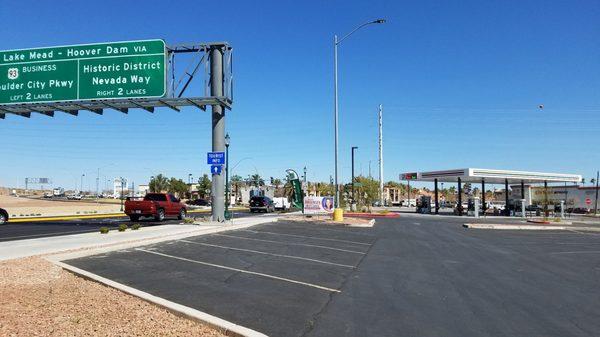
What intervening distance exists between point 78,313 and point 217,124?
20979mm

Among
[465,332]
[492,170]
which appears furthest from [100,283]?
[492,170]

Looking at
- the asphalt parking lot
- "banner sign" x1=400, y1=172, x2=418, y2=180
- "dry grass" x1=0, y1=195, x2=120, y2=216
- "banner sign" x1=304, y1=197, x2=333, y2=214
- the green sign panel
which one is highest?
the green sign panel

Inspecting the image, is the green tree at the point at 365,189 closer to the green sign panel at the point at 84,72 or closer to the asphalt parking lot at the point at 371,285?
the green sign panel at the point at 84,72

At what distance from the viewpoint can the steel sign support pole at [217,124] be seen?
2681 centimetres

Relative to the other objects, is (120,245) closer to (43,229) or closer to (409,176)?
(43,229)

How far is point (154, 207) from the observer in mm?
30969

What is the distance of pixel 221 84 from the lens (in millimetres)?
26906

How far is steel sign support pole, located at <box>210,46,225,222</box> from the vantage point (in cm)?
2681

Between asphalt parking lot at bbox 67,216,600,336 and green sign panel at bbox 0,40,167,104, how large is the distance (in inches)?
438

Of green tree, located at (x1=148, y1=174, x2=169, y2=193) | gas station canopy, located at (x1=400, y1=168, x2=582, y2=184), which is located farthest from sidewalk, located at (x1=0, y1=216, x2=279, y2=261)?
green tree, located at (x1=148, y1=174, x2=169, y2=193)

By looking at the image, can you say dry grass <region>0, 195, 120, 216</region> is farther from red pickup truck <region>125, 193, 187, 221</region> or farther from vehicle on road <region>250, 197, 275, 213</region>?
red pickup truck <region>125, 193, 187, 221</region>

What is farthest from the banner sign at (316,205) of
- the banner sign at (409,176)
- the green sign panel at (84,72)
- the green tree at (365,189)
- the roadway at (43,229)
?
the green tree at (365,189)

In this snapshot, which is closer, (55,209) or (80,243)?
(80,243)

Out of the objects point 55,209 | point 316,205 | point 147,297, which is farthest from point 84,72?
point 55,209
